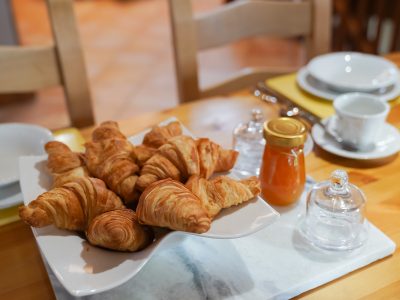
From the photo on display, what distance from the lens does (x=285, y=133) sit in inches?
25.8

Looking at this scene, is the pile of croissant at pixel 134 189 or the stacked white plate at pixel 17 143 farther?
the stacked white plate at pixel 17 143

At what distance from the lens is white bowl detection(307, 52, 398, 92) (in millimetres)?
1074

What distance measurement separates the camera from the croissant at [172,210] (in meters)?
0.51

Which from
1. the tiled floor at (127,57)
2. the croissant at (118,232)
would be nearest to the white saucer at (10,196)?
the croissant at (118,232)

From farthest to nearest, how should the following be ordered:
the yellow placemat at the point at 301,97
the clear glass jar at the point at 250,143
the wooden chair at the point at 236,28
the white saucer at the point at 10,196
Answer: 1. the wooden chair at the point at 236,28
2. the yellow placemat at the point at 301,97
3. the clear glass jar at the point at 250,143
4. the white saucer at the point at 10,196

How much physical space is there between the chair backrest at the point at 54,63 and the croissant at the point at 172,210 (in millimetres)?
585

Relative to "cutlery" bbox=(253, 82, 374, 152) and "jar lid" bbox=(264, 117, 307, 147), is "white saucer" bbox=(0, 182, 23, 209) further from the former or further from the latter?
"cutlery" bbox=(253, 82, 374, 152)

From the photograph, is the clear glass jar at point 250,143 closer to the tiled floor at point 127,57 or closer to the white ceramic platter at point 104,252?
the white ceramic platter at point 104,252

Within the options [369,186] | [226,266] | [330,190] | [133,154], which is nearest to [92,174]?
[133,154]

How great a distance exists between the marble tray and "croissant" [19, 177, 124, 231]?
0.09 metres

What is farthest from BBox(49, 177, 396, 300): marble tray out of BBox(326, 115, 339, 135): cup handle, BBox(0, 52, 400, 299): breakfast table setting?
BBox(326, 115, 339, 135): cup handle

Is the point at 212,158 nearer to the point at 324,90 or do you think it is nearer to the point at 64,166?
the point at 64,166

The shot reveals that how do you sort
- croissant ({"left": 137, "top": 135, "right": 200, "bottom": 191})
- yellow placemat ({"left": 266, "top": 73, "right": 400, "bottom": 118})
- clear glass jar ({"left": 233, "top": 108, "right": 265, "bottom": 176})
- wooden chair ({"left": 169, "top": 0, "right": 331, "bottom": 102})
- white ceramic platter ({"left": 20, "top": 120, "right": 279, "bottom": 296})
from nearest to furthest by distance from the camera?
white ceramic platter ({"left": 20, "top": 120, "right": 279, "bottom": 296}) < croissant ({"left": 137, "top": 135, "right": 200, "bottom": 191}) < clear glass jar ({"left": 233, "top": 108, "right": 265, "bottom": 176}) < yellow placemat ({"left": 266, "top": 73, "right": 400, "bottom": 118}) < wooden chair ({"left": 169, "top": 0, "right": 331, "bottom": 102})

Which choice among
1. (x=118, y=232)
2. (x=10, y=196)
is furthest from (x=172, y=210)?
(x=10, y=196)
